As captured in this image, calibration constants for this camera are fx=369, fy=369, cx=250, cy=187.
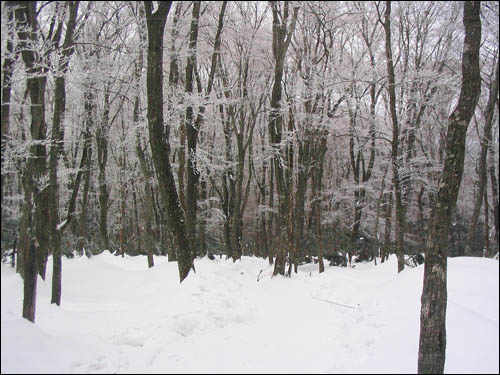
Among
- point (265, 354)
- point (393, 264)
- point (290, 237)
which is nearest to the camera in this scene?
point (265, 354)

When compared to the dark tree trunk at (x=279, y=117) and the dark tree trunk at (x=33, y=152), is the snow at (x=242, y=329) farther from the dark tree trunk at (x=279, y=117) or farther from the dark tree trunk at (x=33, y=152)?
the dark tree trunk at (x=279, y=117)

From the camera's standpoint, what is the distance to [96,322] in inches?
268

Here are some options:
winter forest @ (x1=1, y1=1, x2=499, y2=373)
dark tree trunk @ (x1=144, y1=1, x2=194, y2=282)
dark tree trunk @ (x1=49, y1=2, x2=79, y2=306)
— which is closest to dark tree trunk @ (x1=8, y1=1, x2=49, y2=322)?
winter forest @ (x1=1, y1=1, x2=499, y2=373)

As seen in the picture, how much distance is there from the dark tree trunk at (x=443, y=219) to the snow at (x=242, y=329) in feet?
2.21

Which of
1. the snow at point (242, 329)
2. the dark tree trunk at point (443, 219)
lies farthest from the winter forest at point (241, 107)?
the snow at point (242, 329)

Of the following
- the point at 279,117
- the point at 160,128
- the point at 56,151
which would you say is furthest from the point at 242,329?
the point at 279,117

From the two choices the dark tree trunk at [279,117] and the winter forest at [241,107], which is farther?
the dark tree trunk at [279,117]

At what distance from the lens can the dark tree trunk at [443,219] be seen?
4.19 m

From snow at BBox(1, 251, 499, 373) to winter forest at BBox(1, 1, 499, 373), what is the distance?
2.96 ft

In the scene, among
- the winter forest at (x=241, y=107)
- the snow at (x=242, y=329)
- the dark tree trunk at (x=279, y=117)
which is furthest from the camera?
the dark tree trunk at (x=279, y=117)

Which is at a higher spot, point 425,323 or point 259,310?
point 425,323

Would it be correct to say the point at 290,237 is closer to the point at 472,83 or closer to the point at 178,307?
the point at 178,307

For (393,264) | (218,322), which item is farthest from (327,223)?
(218,322)

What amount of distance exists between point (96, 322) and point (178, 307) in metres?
1.51
